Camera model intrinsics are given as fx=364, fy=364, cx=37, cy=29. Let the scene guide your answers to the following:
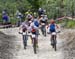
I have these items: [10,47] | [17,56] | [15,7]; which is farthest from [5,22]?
[17,56]

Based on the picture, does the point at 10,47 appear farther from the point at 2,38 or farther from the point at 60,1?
the point at 60,1

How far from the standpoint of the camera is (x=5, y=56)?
54.5 feet

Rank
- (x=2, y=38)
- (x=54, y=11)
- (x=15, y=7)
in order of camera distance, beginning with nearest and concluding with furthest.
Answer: (x=2, y=38)
(x=54, y=11)
(x=15, y=7)

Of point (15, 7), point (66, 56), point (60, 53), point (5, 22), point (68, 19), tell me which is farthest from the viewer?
point (15, 7)

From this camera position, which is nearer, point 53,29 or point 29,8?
point 53,29

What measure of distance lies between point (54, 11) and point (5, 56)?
19.1m

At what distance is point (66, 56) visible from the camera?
16094mm

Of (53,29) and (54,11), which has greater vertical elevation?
(53,29)

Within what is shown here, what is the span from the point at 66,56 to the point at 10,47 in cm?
459

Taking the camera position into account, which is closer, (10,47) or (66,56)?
(66,56)

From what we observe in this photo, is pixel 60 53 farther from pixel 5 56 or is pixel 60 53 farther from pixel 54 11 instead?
pixel 54 11

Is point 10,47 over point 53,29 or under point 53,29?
under

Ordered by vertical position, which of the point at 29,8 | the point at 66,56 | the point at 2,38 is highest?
the point at 66,56

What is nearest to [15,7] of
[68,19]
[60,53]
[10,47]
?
[68,19]
